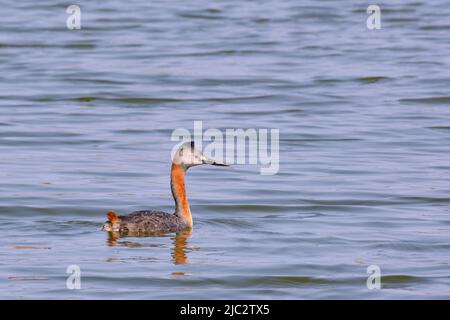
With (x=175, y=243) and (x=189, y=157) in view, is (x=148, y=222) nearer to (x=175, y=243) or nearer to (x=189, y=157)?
(x=175, y=243)

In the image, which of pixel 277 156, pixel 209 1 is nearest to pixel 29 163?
pixel 277 156

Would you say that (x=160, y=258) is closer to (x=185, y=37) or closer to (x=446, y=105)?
(x=446, y=105)

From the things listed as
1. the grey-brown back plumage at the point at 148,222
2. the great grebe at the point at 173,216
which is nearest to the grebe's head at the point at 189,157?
the great grebe at the point at 173,216

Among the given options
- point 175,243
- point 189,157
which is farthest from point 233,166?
point 175,243

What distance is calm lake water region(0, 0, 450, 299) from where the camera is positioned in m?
10.4

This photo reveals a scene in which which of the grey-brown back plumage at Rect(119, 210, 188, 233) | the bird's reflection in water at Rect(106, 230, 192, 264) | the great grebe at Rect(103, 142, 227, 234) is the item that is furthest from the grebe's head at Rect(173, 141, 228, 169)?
the bird's reflection in water at Rect(106, 230, 192, 264)

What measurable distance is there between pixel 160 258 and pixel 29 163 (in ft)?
15.0

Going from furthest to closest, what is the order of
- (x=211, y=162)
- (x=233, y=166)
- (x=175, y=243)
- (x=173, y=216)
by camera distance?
(x=233, y=166)
(x=211, y=162)
(x=173, y=216)
(x=175, y=243)

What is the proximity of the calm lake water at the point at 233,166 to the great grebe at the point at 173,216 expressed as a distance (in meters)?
0.12

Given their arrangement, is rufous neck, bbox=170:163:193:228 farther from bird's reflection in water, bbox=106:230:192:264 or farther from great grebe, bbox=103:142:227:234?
bird's reflection in water, bbox=106:230:192:264

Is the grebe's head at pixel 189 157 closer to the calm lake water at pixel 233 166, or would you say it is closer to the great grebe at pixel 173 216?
the great grebe at pixel 173 216

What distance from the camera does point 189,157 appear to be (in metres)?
12.0

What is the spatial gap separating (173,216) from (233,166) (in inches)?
133
